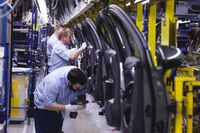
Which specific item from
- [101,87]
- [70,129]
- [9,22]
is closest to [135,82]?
[101,87]

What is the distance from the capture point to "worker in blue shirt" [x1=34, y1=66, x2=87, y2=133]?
474cm

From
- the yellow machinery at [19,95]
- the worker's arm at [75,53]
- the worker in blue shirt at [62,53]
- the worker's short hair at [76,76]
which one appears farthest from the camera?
the yellow machinery at [19,95]

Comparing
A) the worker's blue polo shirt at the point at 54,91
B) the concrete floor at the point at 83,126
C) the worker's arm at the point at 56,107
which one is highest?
the worker's blue polo shirt at the point at 54,91

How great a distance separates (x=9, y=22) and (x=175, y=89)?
8.36 feet

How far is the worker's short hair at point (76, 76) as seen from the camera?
464cm

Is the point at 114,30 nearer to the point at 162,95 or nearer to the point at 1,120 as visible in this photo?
the point at 162,95

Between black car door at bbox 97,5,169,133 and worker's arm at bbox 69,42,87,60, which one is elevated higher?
worker's arm at bbox 69,42,87,60

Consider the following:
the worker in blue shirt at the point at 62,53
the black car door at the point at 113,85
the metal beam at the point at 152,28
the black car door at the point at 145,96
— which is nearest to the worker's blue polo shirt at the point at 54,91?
the black car door at the point at 113,85

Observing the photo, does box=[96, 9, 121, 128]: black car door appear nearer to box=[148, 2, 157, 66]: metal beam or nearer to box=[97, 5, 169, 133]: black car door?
box=[97, 5, 169, 133]: black car door

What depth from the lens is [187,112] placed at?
207 inches

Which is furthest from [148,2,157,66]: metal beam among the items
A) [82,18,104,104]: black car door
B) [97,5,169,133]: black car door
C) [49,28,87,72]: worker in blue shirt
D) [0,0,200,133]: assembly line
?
[97,5,169,133]: black car door

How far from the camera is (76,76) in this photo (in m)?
4.65

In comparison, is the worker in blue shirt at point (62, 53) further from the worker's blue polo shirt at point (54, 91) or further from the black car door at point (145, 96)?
the black car door at point (145, 96)

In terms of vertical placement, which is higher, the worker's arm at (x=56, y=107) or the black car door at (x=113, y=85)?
the black car door at (x=113, y=85)
